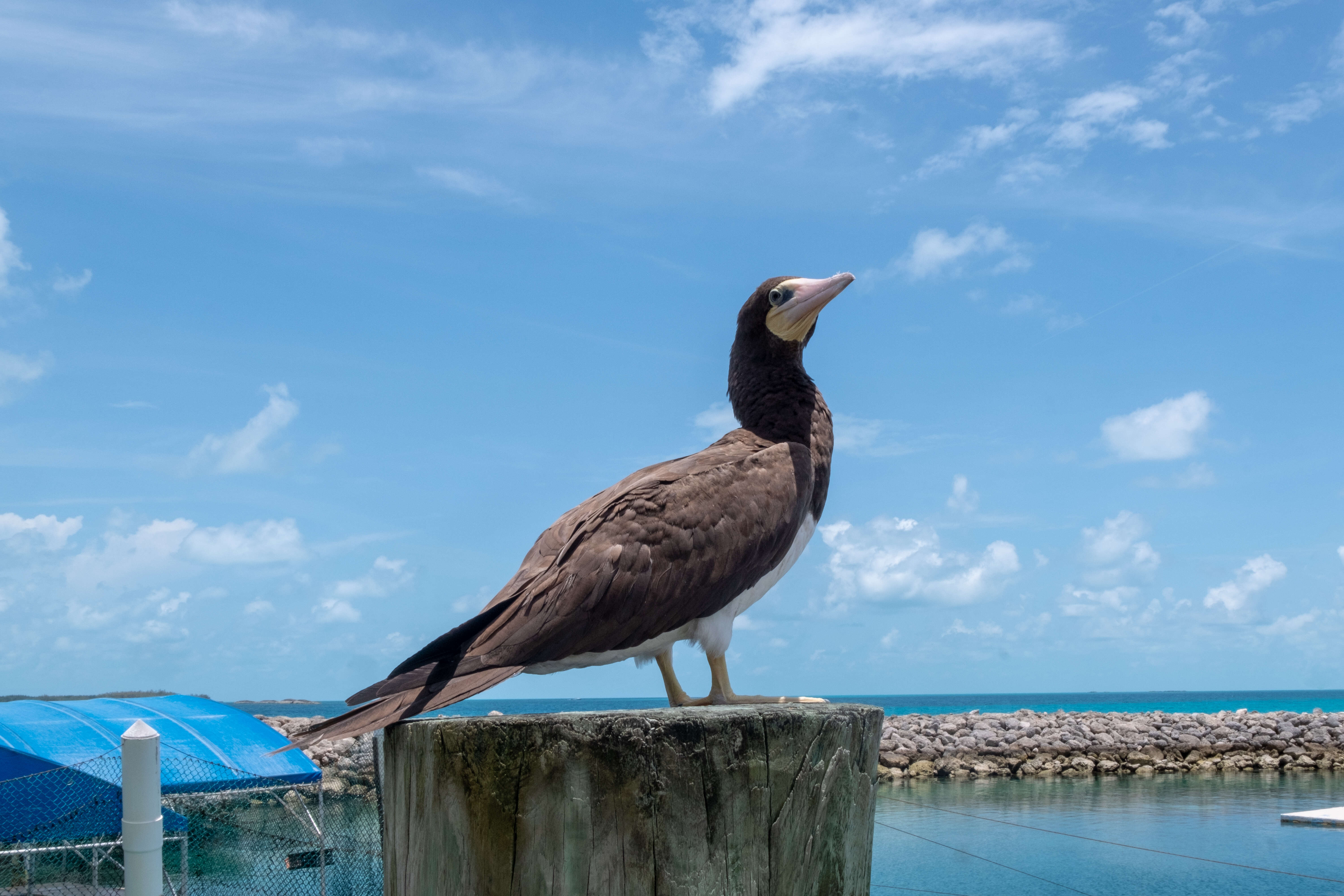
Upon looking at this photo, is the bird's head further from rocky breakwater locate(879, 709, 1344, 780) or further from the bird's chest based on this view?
rocky breakwater locate(879, 709, 1344, 780)

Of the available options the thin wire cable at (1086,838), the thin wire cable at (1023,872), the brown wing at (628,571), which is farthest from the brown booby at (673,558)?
the thin wire cable at (1023,872)

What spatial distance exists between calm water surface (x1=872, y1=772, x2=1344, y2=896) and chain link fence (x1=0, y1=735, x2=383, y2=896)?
7212 millimetres

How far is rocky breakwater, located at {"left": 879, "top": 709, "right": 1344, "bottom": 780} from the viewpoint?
26922mm

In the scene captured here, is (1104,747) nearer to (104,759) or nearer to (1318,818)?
(1318,818)

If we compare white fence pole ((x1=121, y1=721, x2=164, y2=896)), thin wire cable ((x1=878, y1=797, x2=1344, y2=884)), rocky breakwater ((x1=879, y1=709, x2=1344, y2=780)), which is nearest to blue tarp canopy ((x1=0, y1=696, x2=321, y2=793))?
white fence pole ((x1=121, y1=721, x2=164, y2=896))

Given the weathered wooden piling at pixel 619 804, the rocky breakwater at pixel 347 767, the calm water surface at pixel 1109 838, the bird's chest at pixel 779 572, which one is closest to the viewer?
the weathered wooden piling at pixel 619 804

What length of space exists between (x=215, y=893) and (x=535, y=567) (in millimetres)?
10538

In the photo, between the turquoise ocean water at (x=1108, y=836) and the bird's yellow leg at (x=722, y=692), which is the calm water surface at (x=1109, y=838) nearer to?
the turquoise ocean water at (x=1108, y=836)

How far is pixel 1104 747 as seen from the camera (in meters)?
27.7

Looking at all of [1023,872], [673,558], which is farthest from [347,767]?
[673,558]

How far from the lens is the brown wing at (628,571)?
2.55 meters

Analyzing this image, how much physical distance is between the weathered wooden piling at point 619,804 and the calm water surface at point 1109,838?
40.7 ft

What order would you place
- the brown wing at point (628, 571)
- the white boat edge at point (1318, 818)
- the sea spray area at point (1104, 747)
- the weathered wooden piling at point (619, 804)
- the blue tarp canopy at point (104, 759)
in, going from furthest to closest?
the sea spray area at point (1104, 747), the white boat edge at point (1318, 818), the blue tarp canopy at point (104, 759), the brown wing at point (628, 571), the weathered wooden piling at point (619, 804)

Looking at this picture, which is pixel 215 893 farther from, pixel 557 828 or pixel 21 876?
pixel 557 828
